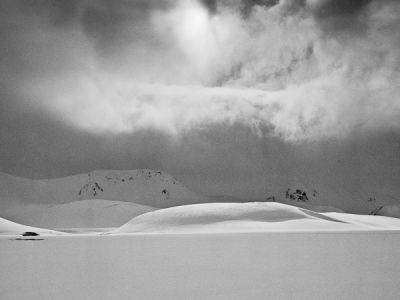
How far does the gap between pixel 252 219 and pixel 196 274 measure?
74.2 m

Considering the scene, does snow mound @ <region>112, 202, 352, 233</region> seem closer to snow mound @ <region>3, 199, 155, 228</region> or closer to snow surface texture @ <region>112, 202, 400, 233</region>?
snow surface texture @ <region>112, 202, 400, 233</region>

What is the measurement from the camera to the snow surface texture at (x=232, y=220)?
8069cm

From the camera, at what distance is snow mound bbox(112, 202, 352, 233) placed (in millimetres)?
81062

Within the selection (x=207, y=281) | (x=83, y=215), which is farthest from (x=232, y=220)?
(x=83, y=215)

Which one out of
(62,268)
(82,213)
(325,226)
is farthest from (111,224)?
(62,268)

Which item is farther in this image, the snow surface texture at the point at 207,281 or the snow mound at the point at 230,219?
the snow mound at the point at 230,219

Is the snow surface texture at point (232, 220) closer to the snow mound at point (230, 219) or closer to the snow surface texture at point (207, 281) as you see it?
the snow mound at point (230, 219)

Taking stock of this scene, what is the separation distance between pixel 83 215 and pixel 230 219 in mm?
109566

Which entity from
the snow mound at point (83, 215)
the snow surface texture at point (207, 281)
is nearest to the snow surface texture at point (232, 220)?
the snow surface texture at point (207, 281)

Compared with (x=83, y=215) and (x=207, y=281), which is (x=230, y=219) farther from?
(x=83, y=215)

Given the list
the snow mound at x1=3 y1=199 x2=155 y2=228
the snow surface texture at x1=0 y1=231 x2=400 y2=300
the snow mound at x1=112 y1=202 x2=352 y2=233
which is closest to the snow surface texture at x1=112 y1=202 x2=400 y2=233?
the snow mound at x1=112 y1=202 x2=352 y2=233

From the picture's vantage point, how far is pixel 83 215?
18088cm

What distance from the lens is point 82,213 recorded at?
18175 centimetres

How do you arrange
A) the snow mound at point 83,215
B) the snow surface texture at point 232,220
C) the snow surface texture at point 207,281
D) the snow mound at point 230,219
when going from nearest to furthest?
the snow surface texture at point 207,281 < the snow surface texture at point 232,220 < the snow mound at point 230,219 < the snow mound at point 83,215
